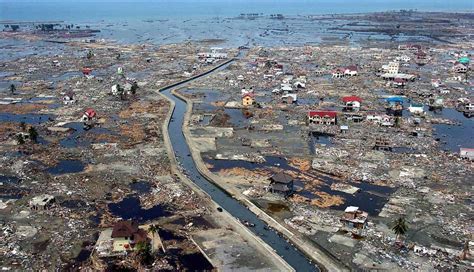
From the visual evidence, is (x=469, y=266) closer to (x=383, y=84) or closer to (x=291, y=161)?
(x=291, y=161)

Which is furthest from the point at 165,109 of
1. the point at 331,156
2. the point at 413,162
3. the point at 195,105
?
the point at 413,162

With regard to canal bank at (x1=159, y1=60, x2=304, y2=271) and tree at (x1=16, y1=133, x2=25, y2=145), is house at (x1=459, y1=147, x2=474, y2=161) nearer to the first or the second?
canal bank at (x1=159, y1=60, x2=304, y2=271)

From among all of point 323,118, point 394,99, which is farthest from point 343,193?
point 394,99

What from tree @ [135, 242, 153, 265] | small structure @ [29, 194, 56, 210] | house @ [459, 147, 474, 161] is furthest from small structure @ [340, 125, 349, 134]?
small structure @ [29, 194, 56, 210]

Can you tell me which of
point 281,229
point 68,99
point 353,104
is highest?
point 353,104

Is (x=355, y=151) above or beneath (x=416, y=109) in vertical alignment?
beneath

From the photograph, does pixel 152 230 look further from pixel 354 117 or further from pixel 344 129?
pixel 354 117
